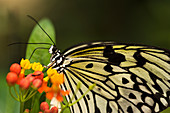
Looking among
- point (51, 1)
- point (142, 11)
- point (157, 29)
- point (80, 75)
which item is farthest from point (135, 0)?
point (80, 75)

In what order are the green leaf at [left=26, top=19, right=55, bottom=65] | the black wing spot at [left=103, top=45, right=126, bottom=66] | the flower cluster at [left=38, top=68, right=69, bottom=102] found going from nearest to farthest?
the flower cluster at [left=38, top=68, right=69, bottom=102]
the green leaf at [left=26, top=19, right=55, bottom=65]
the black wing spot at [left=103, top=45, right=126, bottom=66]

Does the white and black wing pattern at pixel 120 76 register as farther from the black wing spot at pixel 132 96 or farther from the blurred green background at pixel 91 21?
the blurred green background at pixel 91 21

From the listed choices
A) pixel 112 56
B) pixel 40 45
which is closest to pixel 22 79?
pixel 40 45

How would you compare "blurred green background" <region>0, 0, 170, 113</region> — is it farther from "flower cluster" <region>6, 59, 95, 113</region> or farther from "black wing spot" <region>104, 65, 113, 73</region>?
"flower cluster" <region>6, 59, 95, 113</region>

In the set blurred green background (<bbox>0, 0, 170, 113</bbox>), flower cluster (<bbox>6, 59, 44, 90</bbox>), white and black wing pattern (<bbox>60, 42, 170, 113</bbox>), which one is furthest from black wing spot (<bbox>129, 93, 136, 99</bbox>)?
blurred green background (<bbox>0, 0, 170, 113</bbox>)

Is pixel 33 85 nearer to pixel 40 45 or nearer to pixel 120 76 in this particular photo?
pixel 40 45

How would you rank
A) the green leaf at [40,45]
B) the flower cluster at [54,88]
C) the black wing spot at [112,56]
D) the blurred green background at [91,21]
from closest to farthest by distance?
the flower cluster at [54,88]
the green leaf at [40,45]
the black wing spot at [112,56]
the blurred green background at [91,21]

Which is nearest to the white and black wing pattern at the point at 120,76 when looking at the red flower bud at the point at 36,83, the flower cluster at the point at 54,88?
the flower cluster at the point at 54,88
